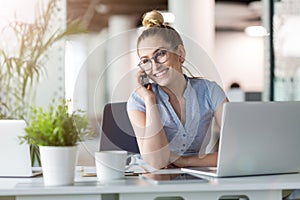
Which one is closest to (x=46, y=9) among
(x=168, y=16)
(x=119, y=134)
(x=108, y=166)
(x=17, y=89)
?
(x=17, y=89)

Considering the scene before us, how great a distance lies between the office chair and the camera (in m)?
2.46

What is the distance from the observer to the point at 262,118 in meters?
2.02

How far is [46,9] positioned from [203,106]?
2.93 metres

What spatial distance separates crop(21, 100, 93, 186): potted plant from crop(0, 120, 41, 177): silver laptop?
0.58 feet

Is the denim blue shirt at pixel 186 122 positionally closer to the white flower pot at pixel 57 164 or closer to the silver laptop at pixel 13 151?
the silver laptop at pixel 13 151

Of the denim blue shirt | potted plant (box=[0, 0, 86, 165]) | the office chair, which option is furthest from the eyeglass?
potted plant (box=[0, 0, 86, 165])

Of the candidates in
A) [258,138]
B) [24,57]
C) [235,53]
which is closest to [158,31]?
[258,138]

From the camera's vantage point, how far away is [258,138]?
6.66 feet

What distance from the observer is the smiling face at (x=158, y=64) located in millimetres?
2401

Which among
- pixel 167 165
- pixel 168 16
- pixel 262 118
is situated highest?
pixel 168 16

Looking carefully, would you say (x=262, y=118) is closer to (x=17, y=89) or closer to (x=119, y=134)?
(x=119, y=134)

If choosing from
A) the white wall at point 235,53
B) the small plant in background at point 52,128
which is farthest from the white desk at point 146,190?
the white wall at point 235,53

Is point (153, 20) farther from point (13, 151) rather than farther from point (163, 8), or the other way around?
point (163, 8)

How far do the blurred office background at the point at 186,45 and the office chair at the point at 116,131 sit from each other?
2.1 inches
